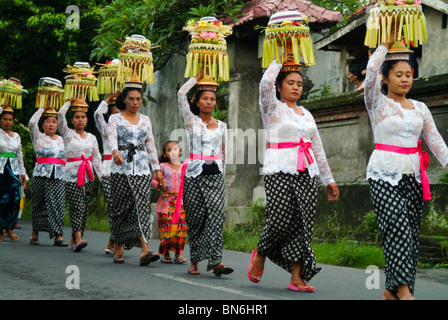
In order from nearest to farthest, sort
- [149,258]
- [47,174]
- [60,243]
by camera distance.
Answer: [149,258], [60,243], [47,174]

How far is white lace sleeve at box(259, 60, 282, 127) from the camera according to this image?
19.3 feet

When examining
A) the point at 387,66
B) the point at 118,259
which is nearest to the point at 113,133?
the point at 118,259

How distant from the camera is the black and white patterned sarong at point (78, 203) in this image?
9.81 meters

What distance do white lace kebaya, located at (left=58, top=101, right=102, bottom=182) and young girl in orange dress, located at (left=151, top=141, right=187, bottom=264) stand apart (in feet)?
5.26

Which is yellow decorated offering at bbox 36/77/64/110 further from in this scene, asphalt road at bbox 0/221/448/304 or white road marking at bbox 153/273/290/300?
white road marking at bbox 153/273/290/300

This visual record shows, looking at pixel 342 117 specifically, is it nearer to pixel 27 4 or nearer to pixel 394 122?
pixel 394 122

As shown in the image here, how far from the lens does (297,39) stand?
5.98m

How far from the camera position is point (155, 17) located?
1339 cm

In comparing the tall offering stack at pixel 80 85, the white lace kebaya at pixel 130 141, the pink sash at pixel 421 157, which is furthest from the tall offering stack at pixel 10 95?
the pink sash at pixel 421 157

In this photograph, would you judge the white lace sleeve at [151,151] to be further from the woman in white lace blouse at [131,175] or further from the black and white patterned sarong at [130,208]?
the black and white patterned sarong at [130,208]

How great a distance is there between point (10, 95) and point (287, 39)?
6.69m

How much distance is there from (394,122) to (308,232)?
1.33 m

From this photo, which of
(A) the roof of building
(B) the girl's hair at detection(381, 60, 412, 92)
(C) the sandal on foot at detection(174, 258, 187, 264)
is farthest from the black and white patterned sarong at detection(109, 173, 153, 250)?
(A) the roof of building

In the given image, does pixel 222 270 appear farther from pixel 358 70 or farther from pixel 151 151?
pixel 358 70
